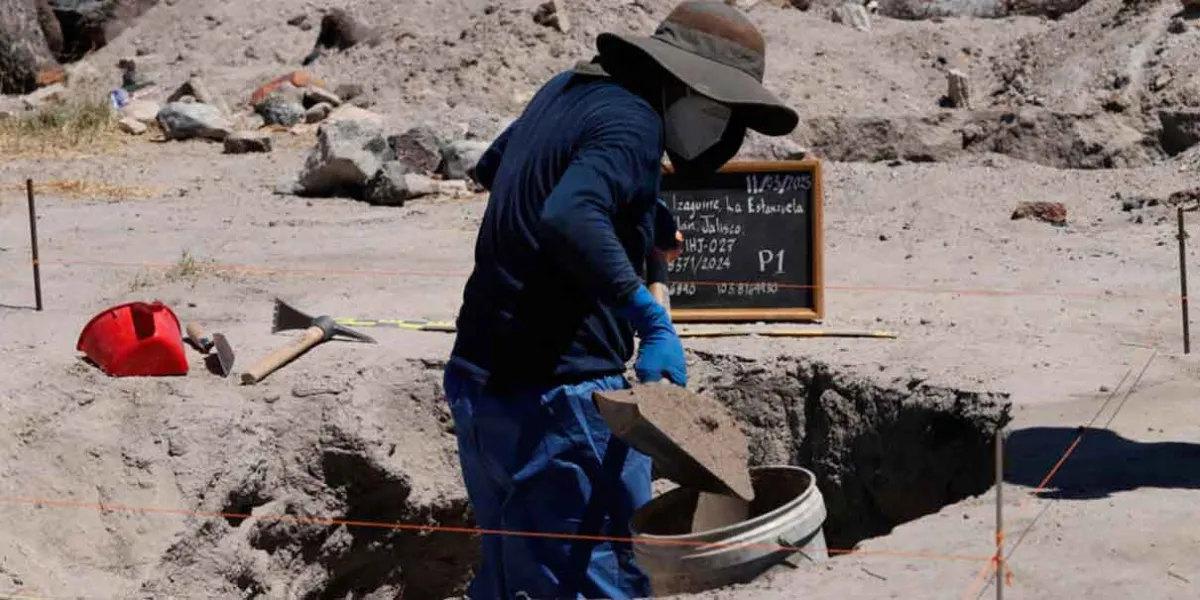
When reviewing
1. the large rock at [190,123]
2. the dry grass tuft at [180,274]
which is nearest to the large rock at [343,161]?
the large rock at [190,123]

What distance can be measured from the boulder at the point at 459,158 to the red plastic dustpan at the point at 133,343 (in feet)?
19.0

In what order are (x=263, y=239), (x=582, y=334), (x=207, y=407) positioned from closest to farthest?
(x=582, y=334) < (x=207, y=407) < (x=263, y=239)

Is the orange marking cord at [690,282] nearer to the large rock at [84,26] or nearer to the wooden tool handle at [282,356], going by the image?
the wooden tool handle at [282,356]

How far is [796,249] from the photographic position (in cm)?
852

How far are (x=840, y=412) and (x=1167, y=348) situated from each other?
1.53 meters

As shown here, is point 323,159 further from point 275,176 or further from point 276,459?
point 276,459

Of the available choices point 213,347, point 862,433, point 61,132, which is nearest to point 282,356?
A: point 213,347

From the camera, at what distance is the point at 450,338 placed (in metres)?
7.74

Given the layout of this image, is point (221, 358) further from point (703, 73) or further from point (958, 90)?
point (958, 90)

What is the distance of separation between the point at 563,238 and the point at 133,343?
10.8 feet

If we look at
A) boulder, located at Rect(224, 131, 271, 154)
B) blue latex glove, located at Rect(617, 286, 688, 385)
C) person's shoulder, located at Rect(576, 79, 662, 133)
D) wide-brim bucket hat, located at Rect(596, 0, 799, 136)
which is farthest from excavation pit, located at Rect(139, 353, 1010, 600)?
boulder, located at Rect(224, 131, 271, 154)

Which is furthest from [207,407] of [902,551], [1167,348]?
[1167,348]

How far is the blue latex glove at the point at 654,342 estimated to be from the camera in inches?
169

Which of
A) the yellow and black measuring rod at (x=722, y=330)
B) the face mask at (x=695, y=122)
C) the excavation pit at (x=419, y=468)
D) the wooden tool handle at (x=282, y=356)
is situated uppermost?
the face mask at (x=695, y=122)
